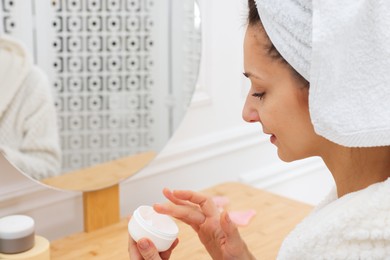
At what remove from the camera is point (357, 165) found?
73cm

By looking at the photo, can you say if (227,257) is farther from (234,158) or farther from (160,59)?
(234,158)

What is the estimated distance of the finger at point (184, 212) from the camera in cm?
83

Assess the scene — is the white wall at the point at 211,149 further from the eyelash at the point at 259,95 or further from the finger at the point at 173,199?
the eyelash at the point at 259,95

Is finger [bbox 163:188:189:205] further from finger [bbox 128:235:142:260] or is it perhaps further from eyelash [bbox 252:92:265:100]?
eyelash [bbox 252:92:265:100]

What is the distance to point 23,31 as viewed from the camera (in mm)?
936

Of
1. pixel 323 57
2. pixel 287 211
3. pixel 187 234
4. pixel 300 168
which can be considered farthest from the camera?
pixel 300 168

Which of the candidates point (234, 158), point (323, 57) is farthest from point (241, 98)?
point (323, 57)

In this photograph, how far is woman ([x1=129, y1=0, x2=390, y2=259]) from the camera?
0.64 m

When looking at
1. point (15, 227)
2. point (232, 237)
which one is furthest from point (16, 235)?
point (232, 237)

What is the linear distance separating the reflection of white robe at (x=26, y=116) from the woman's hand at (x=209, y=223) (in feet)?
0.81

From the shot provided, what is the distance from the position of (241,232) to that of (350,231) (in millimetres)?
415

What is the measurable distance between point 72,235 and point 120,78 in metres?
0.28

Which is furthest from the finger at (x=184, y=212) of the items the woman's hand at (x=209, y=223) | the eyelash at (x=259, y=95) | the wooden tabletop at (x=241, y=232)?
the eyelash at (x=259, y=95)

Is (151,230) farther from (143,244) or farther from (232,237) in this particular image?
(232,237)
